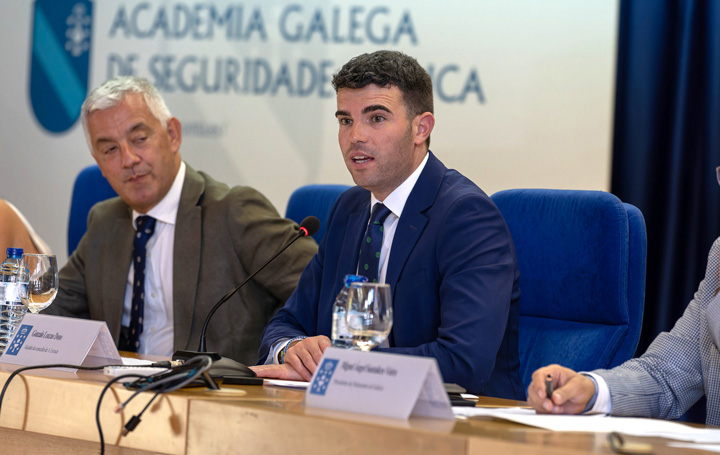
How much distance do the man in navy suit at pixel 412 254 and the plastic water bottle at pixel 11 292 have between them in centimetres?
61

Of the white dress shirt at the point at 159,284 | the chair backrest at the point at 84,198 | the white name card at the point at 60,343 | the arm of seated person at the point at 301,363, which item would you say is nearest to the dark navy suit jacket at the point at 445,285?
the arm of seated person at the point at 301,363

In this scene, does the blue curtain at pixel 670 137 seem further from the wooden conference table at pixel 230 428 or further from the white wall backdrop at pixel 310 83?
the wooden conference table at pixel 230 428

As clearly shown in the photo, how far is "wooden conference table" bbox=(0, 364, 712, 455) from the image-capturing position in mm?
1068

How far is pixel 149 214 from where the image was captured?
3.00 metres

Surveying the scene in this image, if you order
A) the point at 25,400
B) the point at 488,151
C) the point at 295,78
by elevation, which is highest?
the point at 295,78

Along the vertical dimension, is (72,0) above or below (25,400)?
above

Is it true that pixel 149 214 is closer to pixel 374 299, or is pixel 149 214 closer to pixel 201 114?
pixel 201 114

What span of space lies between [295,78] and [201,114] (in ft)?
1.70

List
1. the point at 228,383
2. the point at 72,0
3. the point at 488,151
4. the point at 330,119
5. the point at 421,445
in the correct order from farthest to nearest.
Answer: the point at 72,0
the point at 330,119
the point at 488,151
the point at 228,383
the point at 421,445

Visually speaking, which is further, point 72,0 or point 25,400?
point 72,0

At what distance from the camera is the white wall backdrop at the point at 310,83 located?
3.56 metres

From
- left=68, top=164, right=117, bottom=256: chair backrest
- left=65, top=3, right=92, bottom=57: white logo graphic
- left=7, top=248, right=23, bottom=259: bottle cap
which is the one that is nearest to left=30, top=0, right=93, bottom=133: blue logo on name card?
left=65, top=3, right=92, bottom=57: white logo graphic

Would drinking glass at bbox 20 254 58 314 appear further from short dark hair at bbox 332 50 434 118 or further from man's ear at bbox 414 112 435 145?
man's ear at bbox 414 112 435 145

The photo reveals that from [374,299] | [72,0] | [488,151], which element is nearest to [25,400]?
[374,299]
